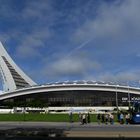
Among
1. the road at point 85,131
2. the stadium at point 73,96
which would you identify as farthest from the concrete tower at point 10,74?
the road at point 85,131

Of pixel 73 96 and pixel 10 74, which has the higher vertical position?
pixel 10 74

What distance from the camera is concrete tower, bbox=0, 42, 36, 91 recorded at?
183m

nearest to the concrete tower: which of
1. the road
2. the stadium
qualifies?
the stadium

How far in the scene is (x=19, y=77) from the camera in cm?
19025

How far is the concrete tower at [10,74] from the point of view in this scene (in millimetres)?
183375

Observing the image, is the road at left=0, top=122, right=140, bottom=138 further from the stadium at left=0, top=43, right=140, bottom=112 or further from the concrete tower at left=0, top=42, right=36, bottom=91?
the concrete tower at left=0, top=42, right=36, bottom=91

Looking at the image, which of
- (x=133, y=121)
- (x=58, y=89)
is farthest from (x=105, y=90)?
(x=133, y=121)

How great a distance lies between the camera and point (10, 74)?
184375 millimetres

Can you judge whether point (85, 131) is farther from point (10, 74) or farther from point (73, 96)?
point (10, 74)

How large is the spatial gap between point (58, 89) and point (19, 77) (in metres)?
42.1

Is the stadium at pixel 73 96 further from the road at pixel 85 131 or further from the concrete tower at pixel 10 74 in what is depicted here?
the road at pixel 85 131

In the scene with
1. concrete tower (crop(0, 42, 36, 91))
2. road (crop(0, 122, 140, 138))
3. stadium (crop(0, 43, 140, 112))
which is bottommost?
road (crop(0, 122, 140, 138))

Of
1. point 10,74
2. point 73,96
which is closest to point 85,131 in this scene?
point 73,96

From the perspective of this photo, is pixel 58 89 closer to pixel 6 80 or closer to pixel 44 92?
pixel 44 92
